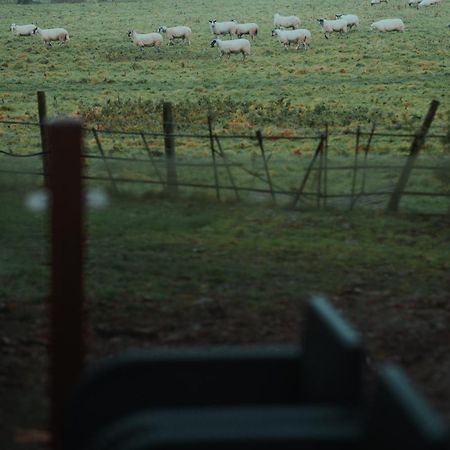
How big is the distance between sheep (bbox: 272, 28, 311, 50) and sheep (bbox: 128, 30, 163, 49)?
4389 mm

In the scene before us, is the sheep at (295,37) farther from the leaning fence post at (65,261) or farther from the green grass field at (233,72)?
the leaning fence post at (65,261)

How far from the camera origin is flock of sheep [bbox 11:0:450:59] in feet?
125

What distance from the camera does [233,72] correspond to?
1287 inches

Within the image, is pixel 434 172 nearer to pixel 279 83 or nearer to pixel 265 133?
pixel 265 133

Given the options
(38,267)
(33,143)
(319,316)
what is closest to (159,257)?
(38,267)

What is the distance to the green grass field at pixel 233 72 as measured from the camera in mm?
24641

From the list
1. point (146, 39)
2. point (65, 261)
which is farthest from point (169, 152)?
point (146, 39)

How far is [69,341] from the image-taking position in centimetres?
402

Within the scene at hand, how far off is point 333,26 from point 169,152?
27.7 meters

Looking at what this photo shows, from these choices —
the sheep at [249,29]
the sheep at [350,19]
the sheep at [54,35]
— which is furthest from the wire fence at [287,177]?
the sheep at [350,19]

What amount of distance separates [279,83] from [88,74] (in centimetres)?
552

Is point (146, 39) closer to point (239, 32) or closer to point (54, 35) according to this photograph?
point (54, 35)

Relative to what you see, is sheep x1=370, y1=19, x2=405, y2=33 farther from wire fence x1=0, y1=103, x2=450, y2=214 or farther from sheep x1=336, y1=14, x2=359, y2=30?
wire fence x1=0, y1=103, x2=450, y2=214

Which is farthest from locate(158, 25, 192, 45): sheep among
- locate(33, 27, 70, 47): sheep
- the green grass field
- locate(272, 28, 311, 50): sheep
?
locate(272, 28, 311, 50): sheep
